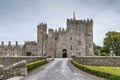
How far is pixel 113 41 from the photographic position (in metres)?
98.3

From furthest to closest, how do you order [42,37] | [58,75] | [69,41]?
[42,37], [69,41], [58,75]

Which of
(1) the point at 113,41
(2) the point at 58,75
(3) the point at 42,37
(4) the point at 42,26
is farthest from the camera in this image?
Answer: (1) the point at 113,41

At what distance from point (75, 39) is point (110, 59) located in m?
31.2

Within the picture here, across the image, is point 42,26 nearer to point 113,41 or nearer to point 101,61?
point 113,41

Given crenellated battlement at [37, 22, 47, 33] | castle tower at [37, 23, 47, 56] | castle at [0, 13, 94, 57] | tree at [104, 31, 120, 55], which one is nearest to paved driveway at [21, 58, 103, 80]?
castle at [0, 13, 94, 57]

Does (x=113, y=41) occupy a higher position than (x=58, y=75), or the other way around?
(x=113, y=41)

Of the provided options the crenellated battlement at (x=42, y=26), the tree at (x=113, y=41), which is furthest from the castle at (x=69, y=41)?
the tree at (x=113, y=41)

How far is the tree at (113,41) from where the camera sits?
96625 mm

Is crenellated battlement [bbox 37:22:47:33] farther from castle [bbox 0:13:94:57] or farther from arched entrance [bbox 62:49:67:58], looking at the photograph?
arched entrance [bbox 62:49:67:58]

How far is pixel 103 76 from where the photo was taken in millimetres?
25406

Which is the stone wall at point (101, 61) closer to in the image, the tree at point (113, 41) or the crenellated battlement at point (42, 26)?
Answer: the crenellated battlement at point (42, 26)

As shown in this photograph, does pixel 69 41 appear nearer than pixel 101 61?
No

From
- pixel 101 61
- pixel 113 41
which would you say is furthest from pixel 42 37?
pixel 101 61

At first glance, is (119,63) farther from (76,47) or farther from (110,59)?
(76,47)
